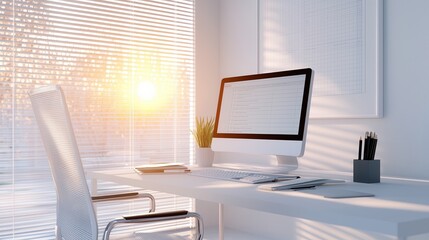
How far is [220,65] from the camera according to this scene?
4164 mm

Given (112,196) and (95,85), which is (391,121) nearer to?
(112,196)

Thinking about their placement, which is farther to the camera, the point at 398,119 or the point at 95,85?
the point at 95,85

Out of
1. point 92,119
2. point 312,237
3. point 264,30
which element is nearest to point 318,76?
point 264,30

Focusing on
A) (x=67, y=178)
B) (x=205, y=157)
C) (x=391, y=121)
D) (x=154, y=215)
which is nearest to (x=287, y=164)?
(x=205, y=157)

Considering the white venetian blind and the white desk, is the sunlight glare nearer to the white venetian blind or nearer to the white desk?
the white venetian blind

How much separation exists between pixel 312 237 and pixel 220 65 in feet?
5.41

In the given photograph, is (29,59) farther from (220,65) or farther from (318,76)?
(318,76)

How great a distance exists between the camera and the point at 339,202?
1.43 metres

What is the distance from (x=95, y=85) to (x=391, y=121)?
2023mm

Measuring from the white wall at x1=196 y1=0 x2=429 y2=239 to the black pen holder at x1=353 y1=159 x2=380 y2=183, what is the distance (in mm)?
788

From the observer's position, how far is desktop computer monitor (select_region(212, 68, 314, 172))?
2166mm

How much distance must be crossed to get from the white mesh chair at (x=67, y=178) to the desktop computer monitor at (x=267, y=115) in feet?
2.21

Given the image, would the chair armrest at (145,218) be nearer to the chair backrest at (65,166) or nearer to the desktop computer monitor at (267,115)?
the chair backrest at (65,166)

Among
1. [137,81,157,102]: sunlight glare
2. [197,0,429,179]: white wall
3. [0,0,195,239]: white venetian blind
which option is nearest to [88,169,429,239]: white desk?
[197,0,429,179]: white wall
